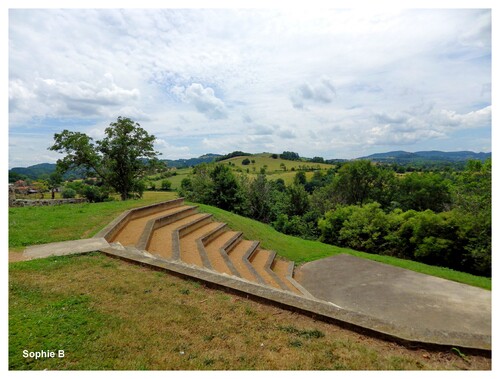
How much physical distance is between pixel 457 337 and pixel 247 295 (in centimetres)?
293

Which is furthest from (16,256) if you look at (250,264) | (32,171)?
(32,171)

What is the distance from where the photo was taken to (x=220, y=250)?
34.4ft

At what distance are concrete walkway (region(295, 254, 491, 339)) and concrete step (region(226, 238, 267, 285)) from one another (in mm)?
2291

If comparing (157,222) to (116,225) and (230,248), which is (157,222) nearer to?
(116,225)

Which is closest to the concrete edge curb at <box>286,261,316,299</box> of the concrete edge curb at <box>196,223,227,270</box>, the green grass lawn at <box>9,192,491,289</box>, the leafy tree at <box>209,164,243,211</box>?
the green grass lawn at <box>9,192,491,289</box>

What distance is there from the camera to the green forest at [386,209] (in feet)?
42.4

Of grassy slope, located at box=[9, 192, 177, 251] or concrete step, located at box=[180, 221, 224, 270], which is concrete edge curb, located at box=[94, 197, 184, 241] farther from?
concrete step, located at box=[180, 221, 224, 270]

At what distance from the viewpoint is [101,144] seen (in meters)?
19.6

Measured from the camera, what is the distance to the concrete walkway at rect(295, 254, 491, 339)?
707 centimetres

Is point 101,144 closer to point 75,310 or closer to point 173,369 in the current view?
point 75,310

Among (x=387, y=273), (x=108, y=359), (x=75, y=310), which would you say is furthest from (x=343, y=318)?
(x=387, y=273)

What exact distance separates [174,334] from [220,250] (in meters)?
7.15

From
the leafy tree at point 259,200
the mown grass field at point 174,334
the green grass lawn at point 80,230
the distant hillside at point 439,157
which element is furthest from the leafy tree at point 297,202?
the mown grass field at point 174,334

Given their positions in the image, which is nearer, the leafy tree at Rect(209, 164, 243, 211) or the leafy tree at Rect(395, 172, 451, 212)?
the leafy tree at Rect(209, 164, 243, 211)
